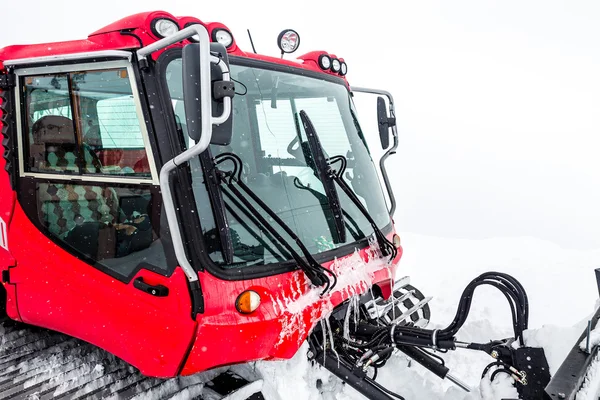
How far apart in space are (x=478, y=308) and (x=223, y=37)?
446 centimetres

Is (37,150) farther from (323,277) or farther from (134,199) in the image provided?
(323,277)

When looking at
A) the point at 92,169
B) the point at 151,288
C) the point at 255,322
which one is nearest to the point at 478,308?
the point at 255,322

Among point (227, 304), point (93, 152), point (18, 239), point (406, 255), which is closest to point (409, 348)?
point (227, 304)

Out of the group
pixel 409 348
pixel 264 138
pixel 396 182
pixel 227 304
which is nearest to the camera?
pixel 227 304

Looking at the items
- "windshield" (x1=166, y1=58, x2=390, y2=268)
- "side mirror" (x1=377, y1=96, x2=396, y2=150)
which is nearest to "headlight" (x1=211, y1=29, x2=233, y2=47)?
"windshield" (x1=166, y1=58, x2=390, y2=268)

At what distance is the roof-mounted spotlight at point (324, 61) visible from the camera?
144 inches

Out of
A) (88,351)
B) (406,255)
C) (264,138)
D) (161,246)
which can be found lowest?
(406,255)

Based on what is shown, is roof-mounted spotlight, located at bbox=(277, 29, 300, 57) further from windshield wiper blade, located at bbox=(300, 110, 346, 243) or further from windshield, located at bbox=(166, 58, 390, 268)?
windshield wiper blade, located at bbox=(300, 110, 346, 243)

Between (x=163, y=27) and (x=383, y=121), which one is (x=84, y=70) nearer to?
(x=163, y=27)

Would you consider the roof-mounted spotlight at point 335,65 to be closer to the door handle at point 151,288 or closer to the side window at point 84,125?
the side window at point 84,125

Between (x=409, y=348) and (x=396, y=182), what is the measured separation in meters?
18.6

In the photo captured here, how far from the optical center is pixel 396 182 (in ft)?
70.6

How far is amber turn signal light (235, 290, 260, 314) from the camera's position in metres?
2.50

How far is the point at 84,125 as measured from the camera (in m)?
2.81
